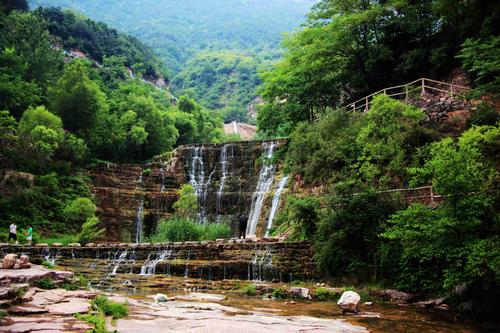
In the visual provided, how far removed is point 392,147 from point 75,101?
3201 cm

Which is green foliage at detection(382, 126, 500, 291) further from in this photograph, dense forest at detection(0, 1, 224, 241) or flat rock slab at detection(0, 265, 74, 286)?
dense forest at detection(0, 1, 224, 241)

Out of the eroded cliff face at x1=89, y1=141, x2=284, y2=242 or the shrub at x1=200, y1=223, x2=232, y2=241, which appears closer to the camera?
the shrub at x1=200, y1=223, x2=232, y2=241

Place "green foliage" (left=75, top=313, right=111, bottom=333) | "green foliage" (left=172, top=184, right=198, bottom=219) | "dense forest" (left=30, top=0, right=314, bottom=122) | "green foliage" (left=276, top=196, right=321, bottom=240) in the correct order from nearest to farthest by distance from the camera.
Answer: "green foliage" (left=75, top=313, right=111, bottom=333)
"green foliage" (left=276, top=196, right=321, bottom=240)
"green foliage" (left=172, top=184, right=198, bottom=219)
"dense forest" (left=30, top=0, right=314, bottom=122)

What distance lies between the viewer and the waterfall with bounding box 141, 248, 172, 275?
16.9 m

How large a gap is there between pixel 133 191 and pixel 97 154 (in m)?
11.0

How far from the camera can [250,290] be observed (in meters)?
12.8

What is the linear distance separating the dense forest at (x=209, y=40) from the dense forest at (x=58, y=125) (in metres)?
33.2

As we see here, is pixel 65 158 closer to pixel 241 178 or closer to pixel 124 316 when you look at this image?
pixel 241 178

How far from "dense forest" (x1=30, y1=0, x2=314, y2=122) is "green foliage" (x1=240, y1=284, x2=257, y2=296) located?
67.5 metres

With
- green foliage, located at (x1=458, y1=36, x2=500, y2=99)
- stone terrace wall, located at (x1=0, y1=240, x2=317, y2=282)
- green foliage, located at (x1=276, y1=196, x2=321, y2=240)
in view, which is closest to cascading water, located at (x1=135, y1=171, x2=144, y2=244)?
stone terrace wall, located at (x1=0, y1=240, x2=317, y2=282)

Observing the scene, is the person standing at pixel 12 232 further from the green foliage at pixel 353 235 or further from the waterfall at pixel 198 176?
the green foliage at pixel 353 235

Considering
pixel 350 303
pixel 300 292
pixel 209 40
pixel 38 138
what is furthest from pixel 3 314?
pixel 209 40

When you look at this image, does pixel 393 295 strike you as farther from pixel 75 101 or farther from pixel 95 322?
pixel 75 101

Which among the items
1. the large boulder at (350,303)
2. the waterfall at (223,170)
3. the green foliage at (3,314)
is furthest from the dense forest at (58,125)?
the green foliage at (3,314)
